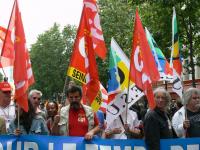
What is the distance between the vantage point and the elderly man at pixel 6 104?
705 centimetres

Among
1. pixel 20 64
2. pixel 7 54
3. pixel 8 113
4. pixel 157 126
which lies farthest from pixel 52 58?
pixel 157 126

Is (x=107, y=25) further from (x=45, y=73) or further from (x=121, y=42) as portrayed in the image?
(x=45, y=73)

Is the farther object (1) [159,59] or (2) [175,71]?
(1) [159,59]

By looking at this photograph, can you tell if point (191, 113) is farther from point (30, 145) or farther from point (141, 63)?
point (30, 145)

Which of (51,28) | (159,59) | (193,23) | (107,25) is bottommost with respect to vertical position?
(159,59)

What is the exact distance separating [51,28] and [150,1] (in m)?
51.5

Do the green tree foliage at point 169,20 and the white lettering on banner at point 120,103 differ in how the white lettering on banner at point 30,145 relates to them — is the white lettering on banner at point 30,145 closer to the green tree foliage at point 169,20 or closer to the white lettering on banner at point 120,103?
the white lettering on banner at point 120,103

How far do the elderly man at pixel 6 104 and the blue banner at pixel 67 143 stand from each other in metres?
0.34

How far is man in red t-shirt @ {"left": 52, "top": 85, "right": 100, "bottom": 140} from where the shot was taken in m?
→ 6.84

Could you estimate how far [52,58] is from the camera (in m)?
67.9

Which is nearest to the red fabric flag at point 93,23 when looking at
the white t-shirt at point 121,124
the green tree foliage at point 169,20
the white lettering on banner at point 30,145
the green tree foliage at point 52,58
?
the white t-shirt at point 121,124

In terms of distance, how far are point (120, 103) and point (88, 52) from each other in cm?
95

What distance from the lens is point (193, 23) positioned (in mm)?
23172

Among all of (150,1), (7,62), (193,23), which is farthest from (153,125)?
(193,23)
